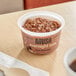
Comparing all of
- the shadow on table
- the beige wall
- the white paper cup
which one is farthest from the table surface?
the beige wall

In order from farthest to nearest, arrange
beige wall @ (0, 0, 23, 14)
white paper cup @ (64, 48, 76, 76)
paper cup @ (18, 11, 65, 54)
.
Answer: beige wall @ (0, 0, 23, 14) < paper cup @ (18, 11, 65, 54) < white paper cup @ (64, 48, 76, 76)

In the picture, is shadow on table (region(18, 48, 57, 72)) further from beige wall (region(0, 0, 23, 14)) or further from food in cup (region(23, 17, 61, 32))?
beige wall (region(0, 0, 23, 14))

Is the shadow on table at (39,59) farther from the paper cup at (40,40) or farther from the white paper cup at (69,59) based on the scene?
the white paper cup at (69,59)

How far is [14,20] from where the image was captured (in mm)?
988

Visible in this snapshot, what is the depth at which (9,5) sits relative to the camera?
5.24 feet

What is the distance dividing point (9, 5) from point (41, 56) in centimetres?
91

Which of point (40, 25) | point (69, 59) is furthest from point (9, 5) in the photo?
point (69, 59)

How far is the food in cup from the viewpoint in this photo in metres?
0.76

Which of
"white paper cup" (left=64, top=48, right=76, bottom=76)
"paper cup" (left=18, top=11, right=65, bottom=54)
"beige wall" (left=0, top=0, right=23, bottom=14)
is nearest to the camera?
"white paper cup" (left=64, top=48, right=76, bottom=76)

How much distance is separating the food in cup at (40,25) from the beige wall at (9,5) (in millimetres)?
804

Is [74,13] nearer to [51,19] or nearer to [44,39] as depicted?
[51,19]

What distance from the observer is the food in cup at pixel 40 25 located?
761 millimetres

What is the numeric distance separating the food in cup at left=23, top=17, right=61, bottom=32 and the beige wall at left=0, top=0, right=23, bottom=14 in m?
0.80

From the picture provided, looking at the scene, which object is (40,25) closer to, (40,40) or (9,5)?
(40,40)
